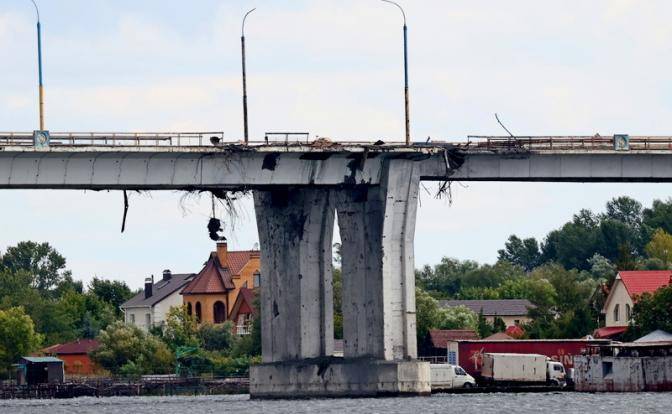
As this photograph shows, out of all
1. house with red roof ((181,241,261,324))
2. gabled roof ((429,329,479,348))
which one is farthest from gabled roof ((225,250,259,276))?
gabled roof ((429,329,479,348))

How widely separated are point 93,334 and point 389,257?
104330 mm

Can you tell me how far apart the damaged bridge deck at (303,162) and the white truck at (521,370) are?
13.5 meters

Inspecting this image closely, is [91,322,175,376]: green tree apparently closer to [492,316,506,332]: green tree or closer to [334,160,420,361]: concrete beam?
[492,316,506,332]: green tree

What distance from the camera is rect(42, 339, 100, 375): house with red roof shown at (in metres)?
167

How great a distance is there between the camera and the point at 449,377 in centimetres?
10700

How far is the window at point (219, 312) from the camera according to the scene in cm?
18725

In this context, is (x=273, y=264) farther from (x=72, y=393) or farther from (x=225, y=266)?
(x=225, y=266)

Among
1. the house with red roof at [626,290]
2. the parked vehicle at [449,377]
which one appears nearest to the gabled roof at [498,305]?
the house with red roof at [626,290]

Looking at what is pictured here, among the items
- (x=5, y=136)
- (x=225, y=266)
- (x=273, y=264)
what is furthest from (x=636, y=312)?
(x=225, y=266)

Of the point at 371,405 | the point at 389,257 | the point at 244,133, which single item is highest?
the point at 244,133

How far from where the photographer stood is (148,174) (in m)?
92.4

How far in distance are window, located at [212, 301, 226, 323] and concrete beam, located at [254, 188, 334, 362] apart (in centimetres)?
8802

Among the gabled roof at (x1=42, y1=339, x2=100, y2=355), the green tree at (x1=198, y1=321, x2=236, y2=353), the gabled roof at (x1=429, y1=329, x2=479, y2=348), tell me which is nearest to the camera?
the gabled roof at (x1=429, y1=329, x2=479, y2=348)

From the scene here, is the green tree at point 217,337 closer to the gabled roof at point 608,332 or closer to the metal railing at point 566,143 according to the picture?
the gabled roof at point 608,332
